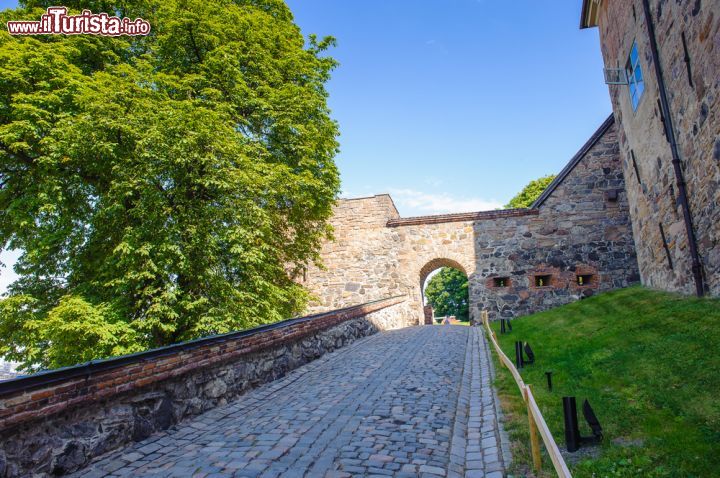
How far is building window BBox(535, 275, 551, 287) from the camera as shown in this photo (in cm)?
1672

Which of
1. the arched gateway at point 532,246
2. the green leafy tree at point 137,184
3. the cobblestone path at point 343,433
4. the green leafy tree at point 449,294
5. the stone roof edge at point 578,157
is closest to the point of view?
the cobblestone path at point 343,433

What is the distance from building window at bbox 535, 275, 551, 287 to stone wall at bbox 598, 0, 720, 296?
5.65m

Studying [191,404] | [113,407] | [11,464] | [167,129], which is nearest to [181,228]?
[167,129]

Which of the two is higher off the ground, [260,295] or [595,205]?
[595,205]

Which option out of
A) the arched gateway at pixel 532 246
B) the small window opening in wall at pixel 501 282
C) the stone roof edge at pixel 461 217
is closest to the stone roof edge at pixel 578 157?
the arched gateway at pixel 532 246

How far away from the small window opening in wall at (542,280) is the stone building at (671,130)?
18.5 ft

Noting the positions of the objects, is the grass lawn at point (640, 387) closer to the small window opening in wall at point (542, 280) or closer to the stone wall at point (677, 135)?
the stone wall at point (677, 135)

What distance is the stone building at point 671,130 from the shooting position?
263 inches

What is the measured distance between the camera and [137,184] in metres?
9.37

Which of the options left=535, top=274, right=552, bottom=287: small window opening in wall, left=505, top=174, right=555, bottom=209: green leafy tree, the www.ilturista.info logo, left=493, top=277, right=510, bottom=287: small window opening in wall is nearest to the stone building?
left=535, top=274, right=552, bottom=287: small window opening in wall

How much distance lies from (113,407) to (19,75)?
886 centimetres

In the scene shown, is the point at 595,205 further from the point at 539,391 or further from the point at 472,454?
the point at 472,454

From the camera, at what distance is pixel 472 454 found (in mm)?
4066

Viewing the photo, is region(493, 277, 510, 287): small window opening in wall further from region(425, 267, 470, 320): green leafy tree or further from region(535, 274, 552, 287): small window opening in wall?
region(425, 267, 470, 320): green leafy tree
